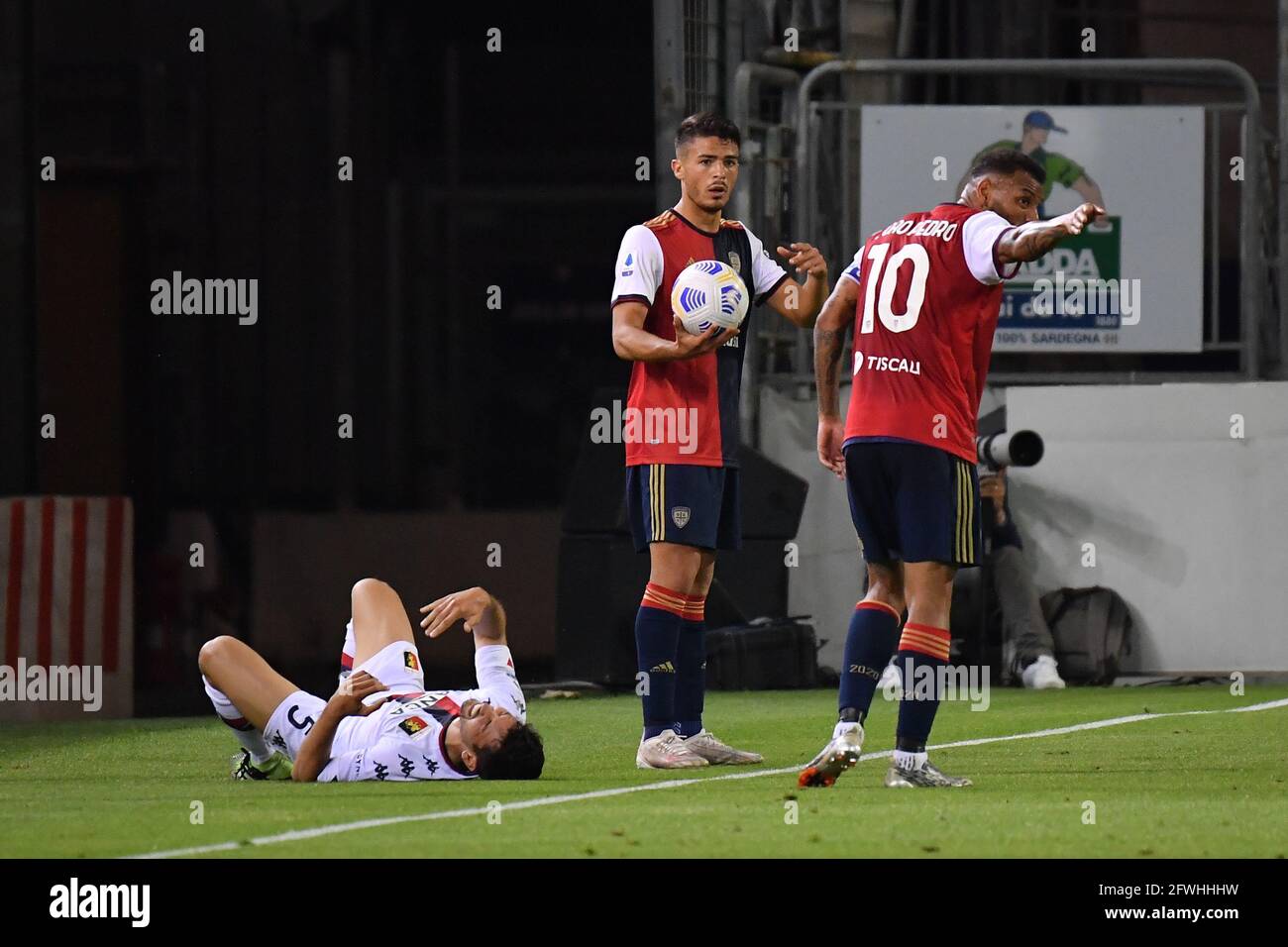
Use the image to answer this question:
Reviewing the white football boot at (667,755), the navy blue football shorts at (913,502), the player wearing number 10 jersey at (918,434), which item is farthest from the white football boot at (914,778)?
the white football boot at (667,755)

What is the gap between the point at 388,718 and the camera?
8.20m

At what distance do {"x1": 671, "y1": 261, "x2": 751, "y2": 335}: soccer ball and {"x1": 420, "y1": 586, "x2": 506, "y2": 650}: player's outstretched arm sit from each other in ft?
3.93

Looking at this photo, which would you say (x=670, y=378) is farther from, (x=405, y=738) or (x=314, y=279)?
(x=314, y=279)

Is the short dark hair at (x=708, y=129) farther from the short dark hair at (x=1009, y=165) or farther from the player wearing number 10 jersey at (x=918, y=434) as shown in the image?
the short dark hair at (x=1009, y=165)

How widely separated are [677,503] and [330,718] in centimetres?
152

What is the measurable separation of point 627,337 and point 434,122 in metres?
7.08

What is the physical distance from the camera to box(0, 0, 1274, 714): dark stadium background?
14.8 meters

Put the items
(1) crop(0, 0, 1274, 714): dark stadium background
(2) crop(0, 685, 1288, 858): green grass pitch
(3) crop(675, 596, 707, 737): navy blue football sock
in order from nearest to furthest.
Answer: (2) crop(0, 685, 1288, 858): green grass pitch, (3) crop(675, 596, 707, 737): navy blue football sock, (1) crop(0, 0, 1274, 714): dark stadium background

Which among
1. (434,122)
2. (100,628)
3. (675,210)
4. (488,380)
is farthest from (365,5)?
(675,210)

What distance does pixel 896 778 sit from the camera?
25.3 feet

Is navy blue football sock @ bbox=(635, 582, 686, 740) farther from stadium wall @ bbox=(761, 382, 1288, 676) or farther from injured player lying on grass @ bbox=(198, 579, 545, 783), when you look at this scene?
stadium wall @ bbox=(761, 382, 1288, 676)

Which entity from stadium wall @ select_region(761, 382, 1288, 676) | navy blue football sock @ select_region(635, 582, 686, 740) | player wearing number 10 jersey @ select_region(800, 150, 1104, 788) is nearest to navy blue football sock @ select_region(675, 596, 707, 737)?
navy blue football sock @ select_region(635, 582, 686, 740)

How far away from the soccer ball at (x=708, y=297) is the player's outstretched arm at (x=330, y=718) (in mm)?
1679

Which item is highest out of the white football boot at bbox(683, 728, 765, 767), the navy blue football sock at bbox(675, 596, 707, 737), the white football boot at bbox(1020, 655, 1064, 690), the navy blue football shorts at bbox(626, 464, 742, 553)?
the navy blue football shorts at bbox(626, 464, 742, 553)
